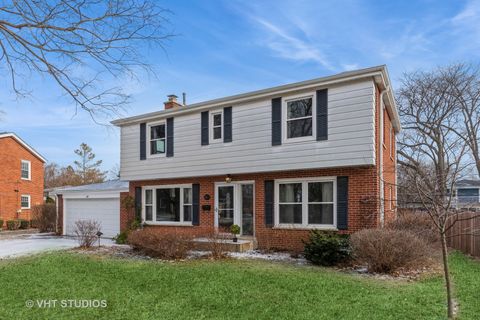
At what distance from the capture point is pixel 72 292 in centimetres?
690

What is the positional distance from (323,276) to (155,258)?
4.93 metres

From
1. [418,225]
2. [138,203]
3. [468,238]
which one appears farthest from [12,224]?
[468,238]

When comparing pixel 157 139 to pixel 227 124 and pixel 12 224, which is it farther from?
pixel 12 224

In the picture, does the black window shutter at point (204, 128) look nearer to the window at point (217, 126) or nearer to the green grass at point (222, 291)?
the window at point (217, 126)

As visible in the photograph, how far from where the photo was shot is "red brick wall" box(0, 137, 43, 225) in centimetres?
2506

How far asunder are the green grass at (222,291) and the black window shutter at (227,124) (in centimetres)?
474

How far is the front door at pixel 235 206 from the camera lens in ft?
42.3

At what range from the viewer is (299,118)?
11.6 m

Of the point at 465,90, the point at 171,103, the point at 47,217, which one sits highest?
the point at 465,90

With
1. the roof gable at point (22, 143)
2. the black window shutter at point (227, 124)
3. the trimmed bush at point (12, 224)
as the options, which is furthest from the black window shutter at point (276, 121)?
the roof gable at point (22, 143)

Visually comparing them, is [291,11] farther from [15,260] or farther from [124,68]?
[15,260]

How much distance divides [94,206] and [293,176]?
10.7 meters

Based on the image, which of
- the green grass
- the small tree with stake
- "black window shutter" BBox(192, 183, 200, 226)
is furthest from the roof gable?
the small tree with stake

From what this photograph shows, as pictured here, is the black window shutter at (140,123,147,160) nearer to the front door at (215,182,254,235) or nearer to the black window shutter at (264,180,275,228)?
the front door at (215,182,254,235)
